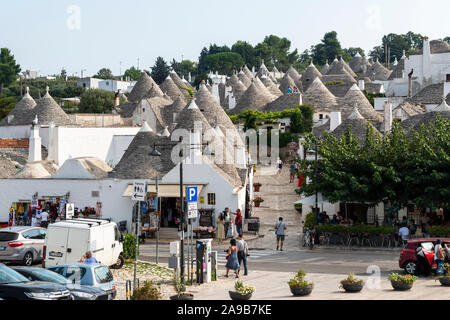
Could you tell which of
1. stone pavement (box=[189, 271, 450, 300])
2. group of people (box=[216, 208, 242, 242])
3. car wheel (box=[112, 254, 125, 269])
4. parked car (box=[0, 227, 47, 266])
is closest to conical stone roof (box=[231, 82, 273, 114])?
group of people (box=[216, 208, 242, 242])

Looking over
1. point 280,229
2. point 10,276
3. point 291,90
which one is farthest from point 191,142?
point 291,90

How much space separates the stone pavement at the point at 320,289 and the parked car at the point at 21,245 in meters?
6.92

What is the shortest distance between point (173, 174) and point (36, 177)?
28.1ft

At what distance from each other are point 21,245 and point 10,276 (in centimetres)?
962

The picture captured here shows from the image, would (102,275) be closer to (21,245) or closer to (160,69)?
(21,245)

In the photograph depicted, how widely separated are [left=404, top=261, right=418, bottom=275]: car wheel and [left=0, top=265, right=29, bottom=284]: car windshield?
502 inches

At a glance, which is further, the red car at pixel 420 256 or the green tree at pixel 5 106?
the green tree at pixel 5 106

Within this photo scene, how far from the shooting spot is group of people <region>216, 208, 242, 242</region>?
Result: 107 feet

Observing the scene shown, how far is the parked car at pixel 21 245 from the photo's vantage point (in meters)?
25.4

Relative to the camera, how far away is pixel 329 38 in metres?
157

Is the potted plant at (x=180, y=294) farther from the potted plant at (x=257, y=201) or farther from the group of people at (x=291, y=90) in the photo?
the group of people at (x=291, y=90)

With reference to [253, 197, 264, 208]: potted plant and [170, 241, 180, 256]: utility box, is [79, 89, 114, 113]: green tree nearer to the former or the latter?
[253, 197, 264, 208]: potted plant

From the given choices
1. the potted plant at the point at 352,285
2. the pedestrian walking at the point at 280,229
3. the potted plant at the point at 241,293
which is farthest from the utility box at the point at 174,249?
the pedestrian walking at the point at 280,229

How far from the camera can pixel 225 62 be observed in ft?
527
